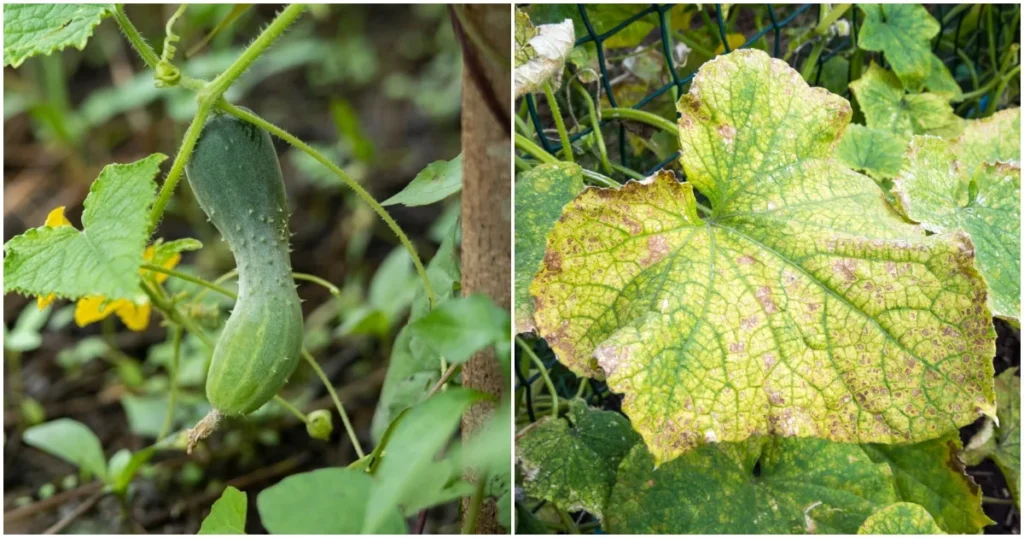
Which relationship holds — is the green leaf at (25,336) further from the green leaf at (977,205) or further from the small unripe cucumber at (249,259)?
the green leaf at (977,205)

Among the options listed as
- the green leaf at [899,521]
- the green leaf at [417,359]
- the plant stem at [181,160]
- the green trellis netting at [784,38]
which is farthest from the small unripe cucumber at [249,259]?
the green leaf at [899,521]

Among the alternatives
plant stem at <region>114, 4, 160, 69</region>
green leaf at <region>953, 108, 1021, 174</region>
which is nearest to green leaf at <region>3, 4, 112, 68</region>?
plant stem at <region>114, 4, 160, 69</region>

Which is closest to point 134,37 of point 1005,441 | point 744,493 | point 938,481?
point 744,493

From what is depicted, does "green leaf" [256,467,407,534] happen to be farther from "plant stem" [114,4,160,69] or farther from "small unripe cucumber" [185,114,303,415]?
"plant stem" [114,4,160,69]

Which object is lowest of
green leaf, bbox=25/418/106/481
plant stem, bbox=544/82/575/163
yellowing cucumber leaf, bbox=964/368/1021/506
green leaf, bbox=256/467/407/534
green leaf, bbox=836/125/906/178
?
yellowing cucumber leaf, bbox=964/368/1021/506

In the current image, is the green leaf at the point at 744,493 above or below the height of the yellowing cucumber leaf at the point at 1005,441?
above

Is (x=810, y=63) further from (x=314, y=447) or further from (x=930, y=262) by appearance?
(x=314, y=447)
